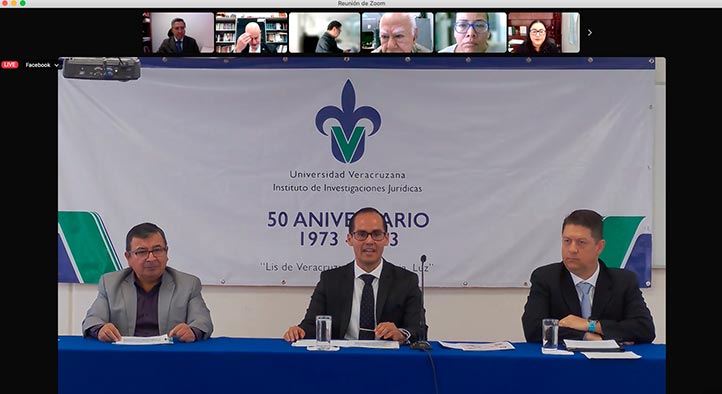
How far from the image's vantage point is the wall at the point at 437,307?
4.47 meters

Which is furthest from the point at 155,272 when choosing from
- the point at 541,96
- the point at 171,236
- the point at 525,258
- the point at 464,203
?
the point at 541,96

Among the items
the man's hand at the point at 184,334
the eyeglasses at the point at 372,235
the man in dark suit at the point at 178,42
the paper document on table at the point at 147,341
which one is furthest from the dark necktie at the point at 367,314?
the man in dark suit at the point at 178,42

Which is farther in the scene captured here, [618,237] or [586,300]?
[618,237]

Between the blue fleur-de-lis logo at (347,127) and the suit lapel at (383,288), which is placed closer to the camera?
the suit lapel at (383,288)

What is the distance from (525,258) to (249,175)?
163 cm

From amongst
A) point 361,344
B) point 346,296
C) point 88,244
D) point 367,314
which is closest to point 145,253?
point 88,244

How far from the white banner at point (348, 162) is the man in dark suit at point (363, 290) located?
428mm

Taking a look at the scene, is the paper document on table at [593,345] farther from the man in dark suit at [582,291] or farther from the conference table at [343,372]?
the man in dark suit at [582,291]

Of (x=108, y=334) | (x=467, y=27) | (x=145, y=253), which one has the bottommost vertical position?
(x=108, y=334)

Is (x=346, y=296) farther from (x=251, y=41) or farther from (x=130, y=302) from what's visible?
(x=251, y=41)

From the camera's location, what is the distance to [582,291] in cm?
376

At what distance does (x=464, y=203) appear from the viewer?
14.6 ft

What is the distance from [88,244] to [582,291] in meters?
2.73
